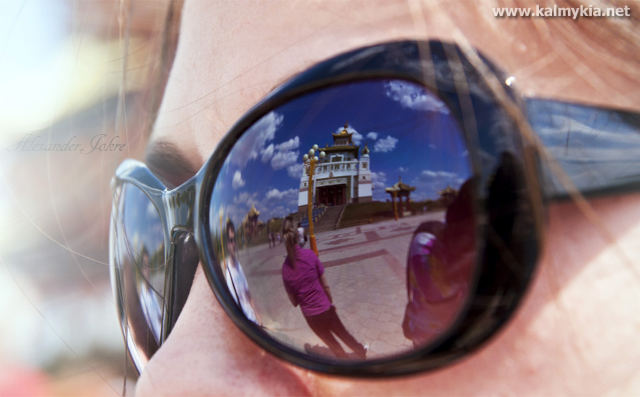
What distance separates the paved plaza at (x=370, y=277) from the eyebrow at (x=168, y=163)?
0.92 ft

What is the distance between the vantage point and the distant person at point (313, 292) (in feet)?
1.40

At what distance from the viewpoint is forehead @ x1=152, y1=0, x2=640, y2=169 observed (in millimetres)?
399

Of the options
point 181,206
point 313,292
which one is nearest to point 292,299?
point 313,292

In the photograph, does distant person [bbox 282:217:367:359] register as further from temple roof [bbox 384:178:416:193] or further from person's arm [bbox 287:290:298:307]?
temple roof [bbox 384:178:416:193]

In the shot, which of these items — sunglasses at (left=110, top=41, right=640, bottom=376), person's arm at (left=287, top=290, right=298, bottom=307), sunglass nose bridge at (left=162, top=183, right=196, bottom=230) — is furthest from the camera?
sunglass nose bridge at (left=162, top=183, right=196, bottom=230)

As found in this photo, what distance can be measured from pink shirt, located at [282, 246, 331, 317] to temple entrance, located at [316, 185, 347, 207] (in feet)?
0.20

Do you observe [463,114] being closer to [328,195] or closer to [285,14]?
[328,195]

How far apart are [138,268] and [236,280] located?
31 cm

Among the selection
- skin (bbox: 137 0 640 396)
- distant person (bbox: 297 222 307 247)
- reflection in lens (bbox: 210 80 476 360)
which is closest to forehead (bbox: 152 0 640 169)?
skin (bbox: 137 0 640 396)

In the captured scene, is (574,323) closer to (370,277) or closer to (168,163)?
(370,277)

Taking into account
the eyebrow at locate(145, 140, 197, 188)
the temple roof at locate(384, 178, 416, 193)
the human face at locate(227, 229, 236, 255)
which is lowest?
the human face at locate(227, 229, 236, 255)

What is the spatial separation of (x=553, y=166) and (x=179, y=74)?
0.61 metres

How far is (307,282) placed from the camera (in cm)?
43

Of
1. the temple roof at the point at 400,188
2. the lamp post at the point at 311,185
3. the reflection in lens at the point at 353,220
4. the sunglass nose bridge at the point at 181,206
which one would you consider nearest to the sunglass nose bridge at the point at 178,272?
the sunglass nose bridge at the point at 181,206
